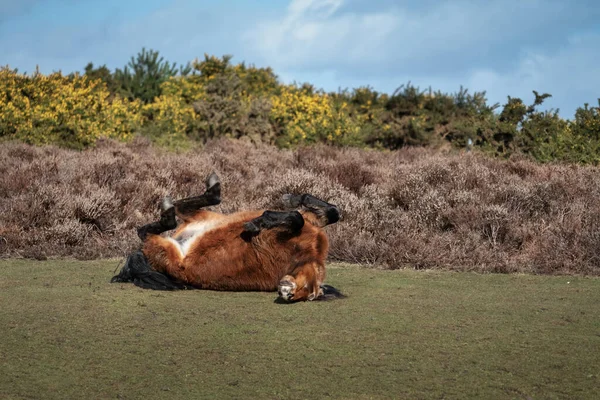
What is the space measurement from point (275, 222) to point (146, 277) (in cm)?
123

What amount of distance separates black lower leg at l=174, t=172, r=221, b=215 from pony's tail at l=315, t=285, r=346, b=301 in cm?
140

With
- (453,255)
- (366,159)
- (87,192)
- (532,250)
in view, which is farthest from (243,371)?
(366,159)

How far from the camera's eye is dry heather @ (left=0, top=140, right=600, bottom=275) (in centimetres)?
905

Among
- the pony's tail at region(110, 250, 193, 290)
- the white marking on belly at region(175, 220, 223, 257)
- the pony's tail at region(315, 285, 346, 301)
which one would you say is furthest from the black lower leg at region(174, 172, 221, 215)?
the pony's tail at region(315, 285, 346, 301)

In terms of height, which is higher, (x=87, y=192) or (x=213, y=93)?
(x=213, y=93)

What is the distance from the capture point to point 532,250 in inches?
358

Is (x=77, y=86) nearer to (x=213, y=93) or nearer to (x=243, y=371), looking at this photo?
(x=213, y=93)

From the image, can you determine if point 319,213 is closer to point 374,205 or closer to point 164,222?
point 164,222

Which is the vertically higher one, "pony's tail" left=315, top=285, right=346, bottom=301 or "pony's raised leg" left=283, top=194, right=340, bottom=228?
"pony's raised leg" left=283, top=194, right=340, bottom=228

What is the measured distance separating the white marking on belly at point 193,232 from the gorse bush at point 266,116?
10456mm

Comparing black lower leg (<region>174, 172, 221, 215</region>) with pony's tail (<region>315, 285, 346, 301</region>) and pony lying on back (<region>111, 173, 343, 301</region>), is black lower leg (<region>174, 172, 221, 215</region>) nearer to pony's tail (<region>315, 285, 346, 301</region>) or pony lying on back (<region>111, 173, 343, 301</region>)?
pony lying on back (<region>111, 173, 343, 301</region>)

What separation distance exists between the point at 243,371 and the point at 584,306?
3167mm

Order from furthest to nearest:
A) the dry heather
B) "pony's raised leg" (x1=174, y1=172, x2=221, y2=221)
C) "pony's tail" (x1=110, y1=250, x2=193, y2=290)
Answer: the dry heather → "pony's raised leg" (x1=174, y1=172, x2=221, y2=221) → "pony's tail" (x1=110, y1=250, x2=193, y2=290)

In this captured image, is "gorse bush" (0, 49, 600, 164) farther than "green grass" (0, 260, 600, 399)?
Yes
